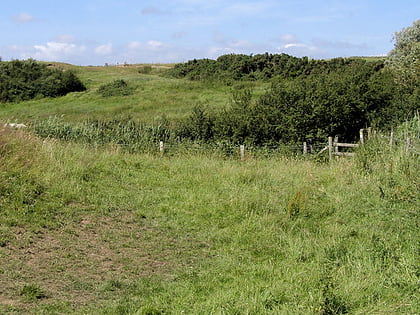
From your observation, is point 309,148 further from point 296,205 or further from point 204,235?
point 204,235

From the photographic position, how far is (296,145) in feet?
65.3

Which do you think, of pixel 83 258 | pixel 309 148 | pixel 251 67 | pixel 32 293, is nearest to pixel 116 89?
pixel 251 67

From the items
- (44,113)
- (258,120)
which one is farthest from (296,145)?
(44,113)

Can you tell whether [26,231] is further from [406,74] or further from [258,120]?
[406,74]

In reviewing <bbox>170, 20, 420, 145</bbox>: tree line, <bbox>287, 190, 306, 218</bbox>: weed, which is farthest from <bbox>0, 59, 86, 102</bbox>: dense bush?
<bbox>287, 190, 306, 218</bbox>: weed

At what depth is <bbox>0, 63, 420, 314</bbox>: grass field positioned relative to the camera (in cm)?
559

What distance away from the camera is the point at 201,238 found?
8.29m

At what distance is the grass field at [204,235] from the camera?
559cm

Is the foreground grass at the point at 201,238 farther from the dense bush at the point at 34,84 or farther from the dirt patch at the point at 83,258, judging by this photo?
the dense bush at the point at 34,84

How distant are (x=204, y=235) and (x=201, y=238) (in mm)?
140

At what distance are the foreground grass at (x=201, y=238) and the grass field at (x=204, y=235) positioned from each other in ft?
0.09

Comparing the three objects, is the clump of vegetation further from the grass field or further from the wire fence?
the grass field

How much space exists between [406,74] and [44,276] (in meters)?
26.4

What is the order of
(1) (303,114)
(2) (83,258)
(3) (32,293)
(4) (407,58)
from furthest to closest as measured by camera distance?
(4) (407,58) < (1) (303,114) < (2) (83,258) < (3) (32,293)
